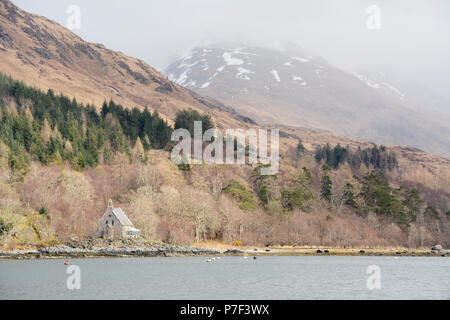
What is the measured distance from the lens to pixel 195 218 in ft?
380

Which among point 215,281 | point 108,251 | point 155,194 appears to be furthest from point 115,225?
point 215,281

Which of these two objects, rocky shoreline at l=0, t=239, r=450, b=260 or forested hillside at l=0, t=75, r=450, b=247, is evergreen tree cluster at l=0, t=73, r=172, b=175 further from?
rocky shoreline at l=0, t=239, r=450, b=260

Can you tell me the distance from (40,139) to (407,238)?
93239 mm

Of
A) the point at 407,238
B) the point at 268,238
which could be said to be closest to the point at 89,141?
the point at 268,238

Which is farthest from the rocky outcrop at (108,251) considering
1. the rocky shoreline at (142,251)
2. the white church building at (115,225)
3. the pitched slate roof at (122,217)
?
the pitched slate roof at (122,217)

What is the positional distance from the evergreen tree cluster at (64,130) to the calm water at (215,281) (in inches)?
1672

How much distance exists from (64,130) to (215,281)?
3422 inches

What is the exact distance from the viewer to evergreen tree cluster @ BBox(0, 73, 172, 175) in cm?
12249

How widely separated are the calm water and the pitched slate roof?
19.4 metres

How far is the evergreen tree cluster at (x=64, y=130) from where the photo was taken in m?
122

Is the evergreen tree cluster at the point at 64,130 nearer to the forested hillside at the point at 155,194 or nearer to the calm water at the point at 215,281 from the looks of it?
the forested hillside at the point at 155,194

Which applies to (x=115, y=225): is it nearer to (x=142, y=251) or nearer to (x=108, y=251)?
(x=108, y=251)

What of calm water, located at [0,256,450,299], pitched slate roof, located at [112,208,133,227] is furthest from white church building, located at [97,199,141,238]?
calm water, located at [0,256,450,299]
